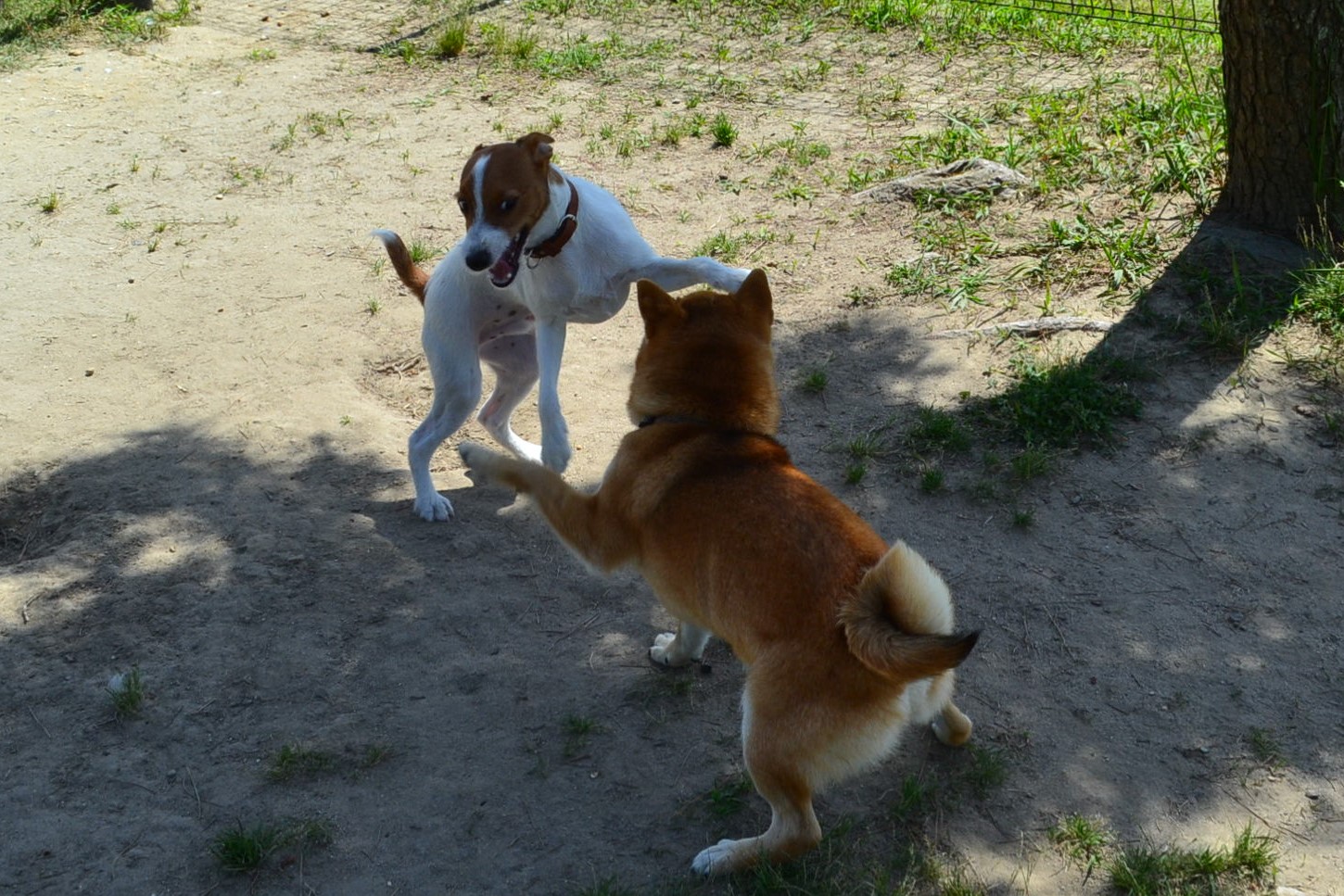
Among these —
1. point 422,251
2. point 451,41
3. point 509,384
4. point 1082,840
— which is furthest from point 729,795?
point 451,41

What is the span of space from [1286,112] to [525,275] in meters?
3.75

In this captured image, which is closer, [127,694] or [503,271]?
[127,694]

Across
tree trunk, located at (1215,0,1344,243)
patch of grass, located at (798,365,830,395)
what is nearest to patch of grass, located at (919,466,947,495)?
patch of grass, located at (798,365,830,395)

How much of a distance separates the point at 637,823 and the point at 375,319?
3.68 m

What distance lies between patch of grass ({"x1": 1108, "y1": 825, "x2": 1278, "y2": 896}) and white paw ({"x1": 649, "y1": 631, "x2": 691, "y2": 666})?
1.47 m

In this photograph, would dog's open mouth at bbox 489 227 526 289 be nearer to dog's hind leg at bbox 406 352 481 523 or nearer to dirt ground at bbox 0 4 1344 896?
dog's hind leg at bbox 406 352 481 523

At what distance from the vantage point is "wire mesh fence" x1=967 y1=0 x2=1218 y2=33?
344 inches

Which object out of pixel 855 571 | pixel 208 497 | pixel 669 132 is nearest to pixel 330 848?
pixel 855 571

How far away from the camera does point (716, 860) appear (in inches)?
124

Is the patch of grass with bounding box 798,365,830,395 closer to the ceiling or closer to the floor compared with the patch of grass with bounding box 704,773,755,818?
closer to the ceiling

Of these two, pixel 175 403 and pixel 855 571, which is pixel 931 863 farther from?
pixel 175 403

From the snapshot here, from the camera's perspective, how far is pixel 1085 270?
19.8 ft

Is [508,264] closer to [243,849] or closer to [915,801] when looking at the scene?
[243,849]

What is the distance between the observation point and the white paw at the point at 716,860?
3.15 meters
